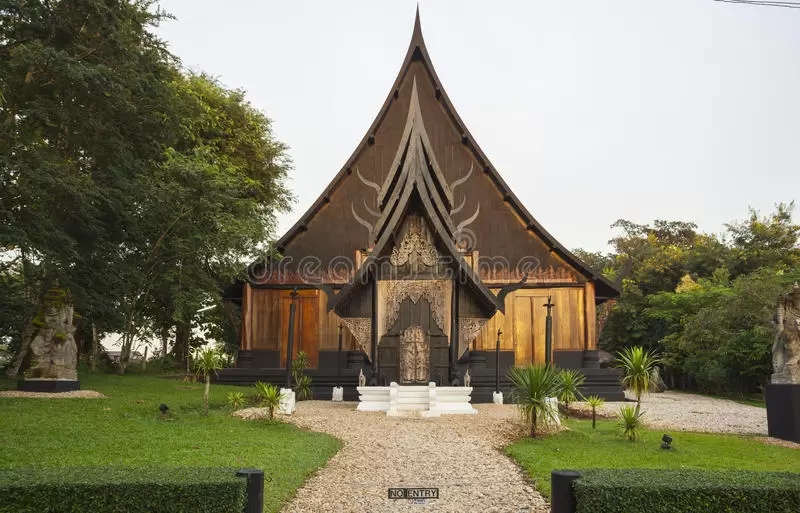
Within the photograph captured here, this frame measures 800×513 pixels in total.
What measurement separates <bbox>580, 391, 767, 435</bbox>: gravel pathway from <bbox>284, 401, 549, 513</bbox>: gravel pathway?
3.97 meters

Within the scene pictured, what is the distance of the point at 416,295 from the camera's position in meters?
15.5

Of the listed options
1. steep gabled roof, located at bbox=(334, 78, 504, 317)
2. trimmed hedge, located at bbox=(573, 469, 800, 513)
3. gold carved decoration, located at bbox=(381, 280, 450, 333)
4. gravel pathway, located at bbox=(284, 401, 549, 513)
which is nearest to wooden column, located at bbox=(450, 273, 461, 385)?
gold carved decoration, located at bbox=(381, 280, 450, 333)

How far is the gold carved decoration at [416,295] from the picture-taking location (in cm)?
1537

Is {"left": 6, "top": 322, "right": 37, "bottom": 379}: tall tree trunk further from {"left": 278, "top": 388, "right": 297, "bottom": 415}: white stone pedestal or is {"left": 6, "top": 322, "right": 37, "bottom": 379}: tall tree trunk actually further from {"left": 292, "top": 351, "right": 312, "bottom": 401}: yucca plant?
{"left": 278, "top": 388, "right": 297, "bottom": 415}: white stone pedestal

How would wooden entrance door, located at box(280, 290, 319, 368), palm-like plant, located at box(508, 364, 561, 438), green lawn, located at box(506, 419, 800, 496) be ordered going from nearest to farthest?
green lawn, located at box(506, 419, 800, 496)
palm-like plant, located at box(508, 364, 561, 438)
wooden entrance door, located at box(280, 290, 319, 368)

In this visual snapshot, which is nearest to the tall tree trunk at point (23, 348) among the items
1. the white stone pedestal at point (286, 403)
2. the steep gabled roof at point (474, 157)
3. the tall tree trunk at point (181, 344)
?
the steep gabled roof at point (474, 157)

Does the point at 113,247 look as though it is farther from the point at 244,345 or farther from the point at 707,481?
the point at 707,481

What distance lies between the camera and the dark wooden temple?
15.4 meters

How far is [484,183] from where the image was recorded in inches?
866

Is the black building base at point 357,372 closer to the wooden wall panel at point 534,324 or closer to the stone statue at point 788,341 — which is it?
the wooden wall panel at point 534,324

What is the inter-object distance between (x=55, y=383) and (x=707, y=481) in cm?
1472

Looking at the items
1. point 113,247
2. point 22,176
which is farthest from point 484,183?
point 22,176

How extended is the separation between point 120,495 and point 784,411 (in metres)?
11.1

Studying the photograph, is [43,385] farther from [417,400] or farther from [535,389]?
[535,389]
